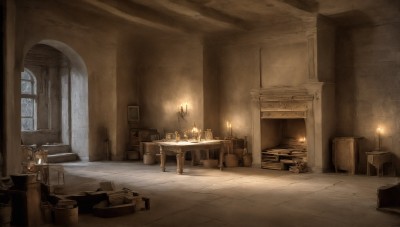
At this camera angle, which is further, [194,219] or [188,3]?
[188,3]

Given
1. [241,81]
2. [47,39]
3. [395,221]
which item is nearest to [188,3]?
[241,81]

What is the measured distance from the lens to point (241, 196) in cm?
754

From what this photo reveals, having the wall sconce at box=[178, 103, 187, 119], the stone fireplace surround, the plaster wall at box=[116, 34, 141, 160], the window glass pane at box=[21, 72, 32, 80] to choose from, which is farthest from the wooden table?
the window glass pane at box=[21, 72, 32, 80]

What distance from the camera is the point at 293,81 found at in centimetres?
1137

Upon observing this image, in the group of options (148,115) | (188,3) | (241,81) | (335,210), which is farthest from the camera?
(148,115)

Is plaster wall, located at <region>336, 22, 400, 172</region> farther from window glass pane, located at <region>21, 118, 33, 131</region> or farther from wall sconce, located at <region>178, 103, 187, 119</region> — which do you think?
window glass pane, located at <region>21, 118, 33, 131</region>

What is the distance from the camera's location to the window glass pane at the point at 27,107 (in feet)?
45.2

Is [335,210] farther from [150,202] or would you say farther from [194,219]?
[150,202]

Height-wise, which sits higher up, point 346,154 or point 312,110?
point 312,110

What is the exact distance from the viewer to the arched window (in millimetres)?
13797

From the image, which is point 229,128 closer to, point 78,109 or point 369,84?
point 369,84

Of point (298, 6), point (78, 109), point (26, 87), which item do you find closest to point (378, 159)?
point (298, 6)

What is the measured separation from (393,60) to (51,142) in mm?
11251

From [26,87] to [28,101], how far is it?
0.50 metres
